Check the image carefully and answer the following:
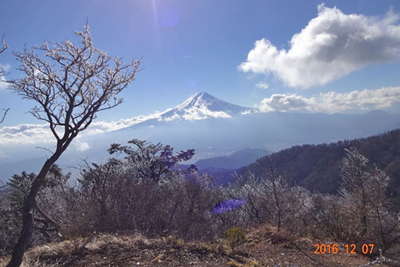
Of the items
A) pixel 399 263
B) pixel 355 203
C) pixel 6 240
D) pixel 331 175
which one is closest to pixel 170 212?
pixel 355 203

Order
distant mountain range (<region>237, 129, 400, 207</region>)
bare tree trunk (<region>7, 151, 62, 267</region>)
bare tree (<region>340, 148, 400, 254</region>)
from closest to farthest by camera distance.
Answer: bare tree trunk (<region>7, 151, 62, 267</region>), bare tree (<region>340, 148, 400, 254</region>), distant mountain range (<region>237, 129, 400, 207</region>)

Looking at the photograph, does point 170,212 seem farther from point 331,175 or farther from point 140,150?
point 331,175

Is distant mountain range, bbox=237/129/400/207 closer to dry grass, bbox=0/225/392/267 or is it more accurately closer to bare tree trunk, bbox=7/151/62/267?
dry grass, bbox=0/225/392/267

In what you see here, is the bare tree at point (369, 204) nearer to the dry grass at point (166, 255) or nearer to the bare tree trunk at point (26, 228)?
the dry grass at point (166, 255)

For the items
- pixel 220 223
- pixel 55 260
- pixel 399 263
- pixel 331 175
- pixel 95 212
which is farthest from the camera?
pixel 331 175

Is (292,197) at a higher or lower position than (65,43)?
lower

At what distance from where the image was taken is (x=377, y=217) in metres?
10.6

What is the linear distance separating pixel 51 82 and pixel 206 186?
48.4ft
